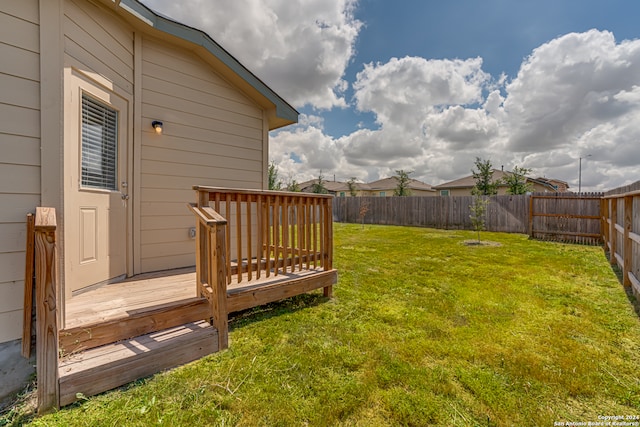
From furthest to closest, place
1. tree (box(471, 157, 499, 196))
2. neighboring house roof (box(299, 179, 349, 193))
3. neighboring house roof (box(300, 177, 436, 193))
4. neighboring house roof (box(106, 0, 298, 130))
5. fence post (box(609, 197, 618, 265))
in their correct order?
neighboring house roof (box(299, 179, 349, 193))
neighboring house roof (box(300, 177, 436, 193))
tree (box(471, 157, 499, 196))
fence post (box(609, 197, 618, 265))
neighboring house roof (box(106, 0, 298, 130))

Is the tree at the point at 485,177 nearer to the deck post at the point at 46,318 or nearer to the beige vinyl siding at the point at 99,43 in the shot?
the beige vinyl siding at the point at 99,43

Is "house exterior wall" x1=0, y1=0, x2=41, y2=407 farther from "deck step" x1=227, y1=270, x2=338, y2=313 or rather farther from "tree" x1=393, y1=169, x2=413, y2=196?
"tree" x1=393, y1=169, x2=413, y2=196

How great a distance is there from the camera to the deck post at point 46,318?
4.71ft

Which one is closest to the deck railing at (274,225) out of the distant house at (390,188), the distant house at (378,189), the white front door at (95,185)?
the white front door at (95,185)

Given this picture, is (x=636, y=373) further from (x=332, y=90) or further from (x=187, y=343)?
(x=332, y=90)

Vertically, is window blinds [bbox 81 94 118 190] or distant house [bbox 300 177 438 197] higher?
distant house [bbox 300 177 438 197]

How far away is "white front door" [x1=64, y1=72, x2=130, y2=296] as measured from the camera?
2430 mm

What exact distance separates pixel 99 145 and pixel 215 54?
6.85ft

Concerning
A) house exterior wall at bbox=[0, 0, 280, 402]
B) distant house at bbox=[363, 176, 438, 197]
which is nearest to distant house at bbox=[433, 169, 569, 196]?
distant house at bbox=[363, 176, 438, 197]

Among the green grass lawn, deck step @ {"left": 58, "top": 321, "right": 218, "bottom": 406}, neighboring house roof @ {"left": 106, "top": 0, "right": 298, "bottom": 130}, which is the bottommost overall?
the green grass lawn

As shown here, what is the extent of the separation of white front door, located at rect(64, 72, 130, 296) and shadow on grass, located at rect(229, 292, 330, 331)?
1.53 metres

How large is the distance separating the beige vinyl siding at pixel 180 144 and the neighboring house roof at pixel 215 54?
220 mm

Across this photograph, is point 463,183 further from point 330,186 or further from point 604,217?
point 604,217

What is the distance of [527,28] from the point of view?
7.09m
